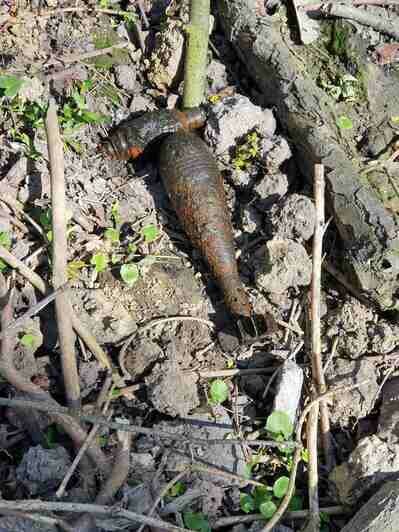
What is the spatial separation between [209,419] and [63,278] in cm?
110

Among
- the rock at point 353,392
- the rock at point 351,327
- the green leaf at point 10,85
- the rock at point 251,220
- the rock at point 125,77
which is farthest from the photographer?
the rock at point 125,77

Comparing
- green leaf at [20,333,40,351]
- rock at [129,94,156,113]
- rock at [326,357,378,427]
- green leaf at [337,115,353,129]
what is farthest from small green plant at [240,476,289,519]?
rock at [129,94,156,113]

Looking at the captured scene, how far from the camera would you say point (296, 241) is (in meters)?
3.66

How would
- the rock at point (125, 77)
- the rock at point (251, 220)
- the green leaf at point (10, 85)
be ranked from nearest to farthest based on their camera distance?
the green leaf at point (10, 85) < the rock at point (251, 220) < the rock at point (125, 77)

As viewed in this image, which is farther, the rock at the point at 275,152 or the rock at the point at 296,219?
the rock at the point at 275,152

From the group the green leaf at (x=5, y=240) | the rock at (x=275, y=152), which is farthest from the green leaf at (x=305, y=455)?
the green leaf at (x=5, y=240)

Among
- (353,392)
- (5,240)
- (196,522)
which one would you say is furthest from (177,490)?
(5,240)

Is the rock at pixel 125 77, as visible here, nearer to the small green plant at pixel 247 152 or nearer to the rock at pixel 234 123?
the rock at pixel 234 123

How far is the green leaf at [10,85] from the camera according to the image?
3.74 m

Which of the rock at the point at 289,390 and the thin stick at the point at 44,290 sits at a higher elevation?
the thin stick at the point at 44,290

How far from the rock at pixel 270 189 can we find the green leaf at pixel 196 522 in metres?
1.89

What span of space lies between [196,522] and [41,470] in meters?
0.79

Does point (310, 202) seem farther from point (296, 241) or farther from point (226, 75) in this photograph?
point (226, 75)

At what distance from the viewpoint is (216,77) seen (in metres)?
4.48
